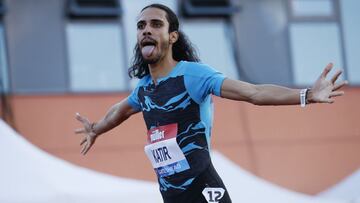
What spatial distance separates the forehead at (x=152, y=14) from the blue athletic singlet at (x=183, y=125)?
0.31 m

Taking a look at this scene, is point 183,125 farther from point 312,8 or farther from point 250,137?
point 312,8

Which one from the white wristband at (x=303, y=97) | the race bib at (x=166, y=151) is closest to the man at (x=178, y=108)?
the race bib at (x=166, y=151)

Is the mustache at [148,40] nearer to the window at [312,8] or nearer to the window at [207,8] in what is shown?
the window at [207,8]

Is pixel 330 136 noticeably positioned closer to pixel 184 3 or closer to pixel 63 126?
pixel 184 3

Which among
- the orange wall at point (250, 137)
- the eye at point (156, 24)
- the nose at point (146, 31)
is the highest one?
the eye at point (156, 24)

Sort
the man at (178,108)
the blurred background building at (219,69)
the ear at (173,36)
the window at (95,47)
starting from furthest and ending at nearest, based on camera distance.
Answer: the window at (95,47) < the blurred background building at (219,69) < the ear at (173,36) < the man at (178,108)

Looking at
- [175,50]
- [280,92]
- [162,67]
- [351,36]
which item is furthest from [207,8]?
[280,92]

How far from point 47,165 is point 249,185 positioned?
1872 mm

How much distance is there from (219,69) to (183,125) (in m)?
7.08

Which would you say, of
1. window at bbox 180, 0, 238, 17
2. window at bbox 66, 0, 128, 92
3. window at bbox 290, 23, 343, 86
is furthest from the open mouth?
window at bbox 290, 23, 343, 86

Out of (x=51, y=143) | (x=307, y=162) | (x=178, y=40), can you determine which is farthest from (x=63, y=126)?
(x=178, y=40)

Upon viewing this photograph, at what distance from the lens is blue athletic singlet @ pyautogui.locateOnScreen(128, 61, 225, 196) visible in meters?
4.73

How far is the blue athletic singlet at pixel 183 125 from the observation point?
473 centimetres

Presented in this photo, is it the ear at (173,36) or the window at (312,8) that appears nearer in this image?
the ear at (173,36)
